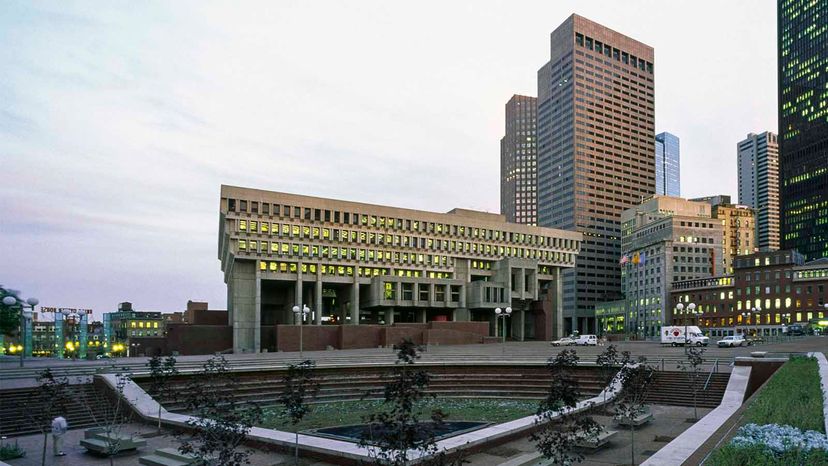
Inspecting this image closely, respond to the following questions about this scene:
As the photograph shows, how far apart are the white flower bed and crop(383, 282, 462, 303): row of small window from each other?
90.8 meters

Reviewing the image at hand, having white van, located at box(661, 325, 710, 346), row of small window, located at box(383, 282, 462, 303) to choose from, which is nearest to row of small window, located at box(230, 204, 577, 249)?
row of small window, located at box(383, 282, 462, 303)

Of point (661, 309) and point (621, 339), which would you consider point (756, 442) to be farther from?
point (661, 309)

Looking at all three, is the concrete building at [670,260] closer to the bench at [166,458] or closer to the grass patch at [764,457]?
the bench at [166,458]

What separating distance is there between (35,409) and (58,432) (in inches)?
469

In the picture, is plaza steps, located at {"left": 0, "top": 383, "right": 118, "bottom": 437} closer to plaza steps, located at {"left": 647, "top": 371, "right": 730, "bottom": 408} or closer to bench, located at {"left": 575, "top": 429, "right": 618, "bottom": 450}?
bench, located at {"left": 575, "top": 429, "right": 618, "bottom": 450}

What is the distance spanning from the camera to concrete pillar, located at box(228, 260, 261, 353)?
92.9 metres

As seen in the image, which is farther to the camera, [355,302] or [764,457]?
[355,302]

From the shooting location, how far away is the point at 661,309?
178500 millimetres

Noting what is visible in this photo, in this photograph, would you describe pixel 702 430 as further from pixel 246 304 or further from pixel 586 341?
pixel 246 304

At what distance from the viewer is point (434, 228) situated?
115m

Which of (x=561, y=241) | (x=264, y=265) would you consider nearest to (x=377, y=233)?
(x=264, y=265)

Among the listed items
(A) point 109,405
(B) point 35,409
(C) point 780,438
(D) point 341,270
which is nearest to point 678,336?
(D) point 341,270

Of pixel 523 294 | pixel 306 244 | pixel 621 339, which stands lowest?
pixel 621 339

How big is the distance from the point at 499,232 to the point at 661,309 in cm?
8363
